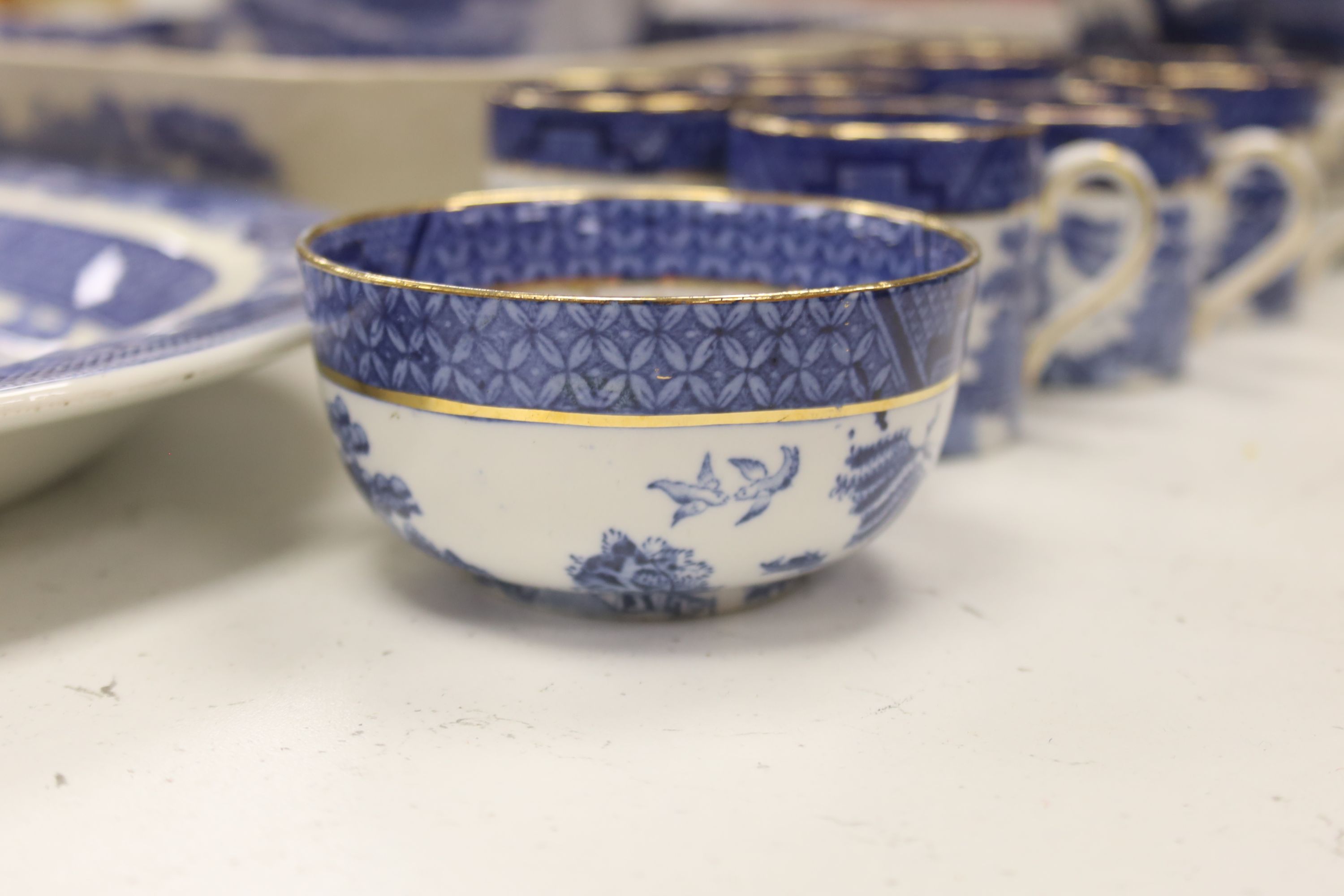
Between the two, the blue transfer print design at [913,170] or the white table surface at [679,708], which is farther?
the blue transfer print design at [913,170]

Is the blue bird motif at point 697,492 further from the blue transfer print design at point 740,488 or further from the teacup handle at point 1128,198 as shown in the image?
the teacup handle at point 1128,198

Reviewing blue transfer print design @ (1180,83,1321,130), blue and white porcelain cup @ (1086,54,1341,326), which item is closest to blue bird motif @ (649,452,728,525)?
blue and white porcelain cup @ (1086,54,1341,326)

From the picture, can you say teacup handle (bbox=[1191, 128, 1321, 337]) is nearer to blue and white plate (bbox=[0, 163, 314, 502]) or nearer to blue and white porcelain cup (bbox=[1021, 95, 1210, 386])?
blue and white porcelain cup (bbox=[1021, 95, 1210, 386])

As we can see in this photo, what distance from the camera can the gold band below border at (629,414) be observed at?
306mm

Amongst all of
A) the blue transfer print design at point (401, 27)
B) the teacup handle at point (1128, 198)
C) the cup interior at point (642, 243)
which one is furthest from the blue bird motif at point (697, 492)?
the blue transfer print design at point (401, 27)

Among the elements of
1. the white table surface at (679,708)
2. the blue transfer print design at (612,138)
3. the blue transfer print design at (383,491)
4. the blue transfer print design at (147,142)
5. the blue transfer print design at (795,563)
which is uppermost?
the blue transfer print design at (612,138)

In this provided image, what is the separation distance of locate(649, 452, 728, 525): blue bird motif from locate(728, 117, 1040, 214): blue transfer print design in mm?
203

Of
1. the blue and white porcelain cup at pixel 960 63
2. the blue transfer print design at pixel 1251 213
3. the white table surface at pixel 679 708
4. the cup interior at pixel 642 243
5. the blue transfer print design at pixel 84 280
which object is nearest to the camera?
the white table surface at pixel 679 708

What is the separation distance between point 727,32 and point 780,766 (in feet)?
3.46

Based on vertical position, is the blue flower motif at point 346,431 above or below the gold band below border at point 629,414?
below

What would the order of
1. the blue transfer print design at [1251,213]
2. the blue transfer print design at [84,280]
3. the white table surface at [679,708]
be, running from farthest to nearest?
the blue transfer print design at [1251,213] < the blue transfer print design at [84,280] < the white table surface at [679,708]

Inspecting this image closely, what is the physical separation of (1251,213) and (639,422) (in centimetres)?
52

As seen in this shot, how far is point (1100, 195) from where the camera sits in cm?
56

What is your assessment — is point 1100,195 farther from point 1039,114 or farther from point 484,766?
point 484,766
